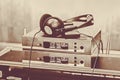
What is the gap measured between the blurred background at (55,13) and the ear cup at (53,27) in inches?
11.0

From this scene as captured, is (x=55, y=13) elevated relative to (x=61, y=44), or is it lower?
elevated

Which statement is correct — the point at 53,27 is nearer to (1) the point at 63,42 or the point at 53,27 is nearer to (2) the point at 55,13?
(1) the point at 63,42

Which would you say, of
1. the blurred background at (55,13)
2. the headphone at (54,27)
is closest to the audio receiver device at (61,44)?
the headphone at (54,27)

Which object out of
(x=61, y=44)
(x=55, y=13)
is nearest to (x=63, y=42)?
(x=61, y=44)

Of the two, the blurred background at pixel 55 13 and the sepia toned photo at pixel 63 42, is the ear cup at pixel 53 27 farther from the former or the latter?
the blurred background at pixel 55 13

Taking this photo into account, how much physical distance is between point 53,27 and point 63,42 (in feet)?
0.29

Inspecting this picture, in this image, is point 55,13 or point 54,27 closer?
point 54,27

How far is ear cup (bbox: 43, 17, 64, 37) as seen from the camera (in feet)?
4.97

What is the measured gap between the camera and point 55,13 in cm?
186

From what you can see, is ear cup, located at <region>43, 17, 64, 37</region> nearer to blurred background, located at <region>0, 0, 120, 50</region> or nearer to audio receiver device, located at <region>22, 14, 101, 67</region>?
audio receiver device, located at <region>22, 14, 101, 67</region>

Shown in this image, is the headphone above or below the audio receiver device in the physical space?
above

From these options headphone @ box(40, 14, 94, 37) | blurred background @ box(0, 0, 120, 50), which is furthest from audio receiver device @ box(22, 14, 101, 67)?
blurred background @ box(0, 0, 120, 50)

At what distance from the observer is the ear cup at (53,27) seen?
1.51m

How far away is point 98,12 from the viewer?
181cm
